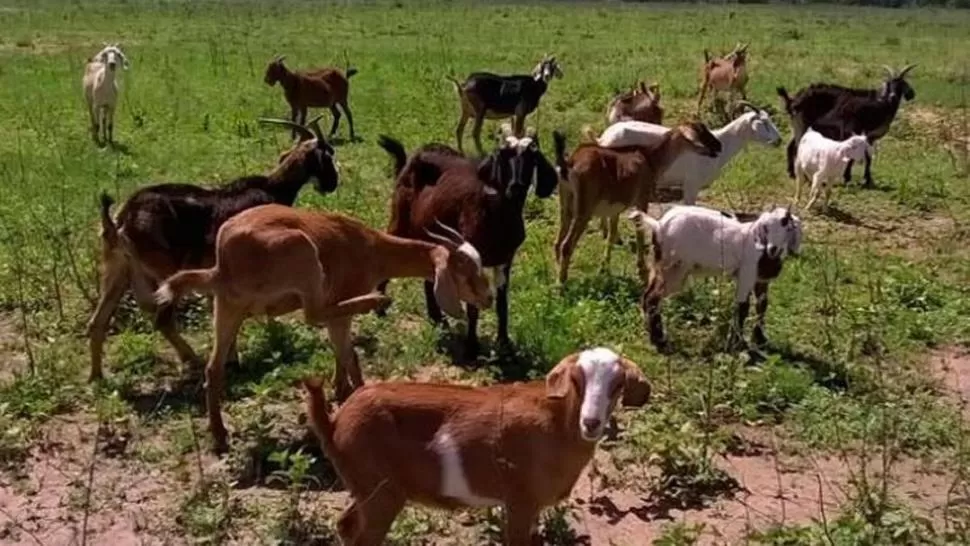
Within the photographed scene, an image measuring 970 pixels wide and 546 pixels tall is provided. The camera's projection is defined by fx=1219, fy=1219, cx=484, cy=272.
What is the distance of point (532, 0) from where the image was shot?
6103 cm

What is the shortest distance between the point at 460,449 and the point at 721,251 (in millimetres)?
3721

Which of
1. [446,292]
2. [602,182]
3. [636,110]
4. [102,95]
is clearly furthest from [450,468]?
[102,95]

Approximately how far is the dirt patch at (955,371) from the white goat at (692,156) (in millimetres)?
3115

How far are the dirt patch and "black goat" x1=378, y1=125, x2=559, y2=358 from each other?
2862 mm

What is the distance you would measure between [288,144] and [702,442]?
9.39 metres

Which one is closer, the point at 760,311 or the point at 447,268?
the point at 447,268

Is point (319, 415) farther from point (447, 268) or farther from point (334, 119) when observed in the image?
point (334, 119)

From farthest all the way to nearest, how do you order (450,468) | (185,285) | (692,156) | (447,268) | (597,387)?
(692,156), (447,268), (185,285), (450,468), (597,387)

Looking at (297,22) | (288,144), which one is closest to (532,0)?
(297,22)

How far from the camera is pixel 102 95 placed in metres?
14.5

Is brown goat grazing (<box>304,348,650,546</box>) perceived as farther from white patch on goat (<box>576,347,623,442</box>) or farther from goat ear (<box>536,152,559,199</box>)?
goat ear (<box>536,152,559,199</box>)

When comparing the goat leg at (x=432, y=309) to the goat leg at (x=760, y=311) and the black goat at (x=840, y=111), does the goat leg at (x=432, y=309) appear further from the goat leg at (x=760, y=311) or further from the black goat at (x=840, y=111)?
the black goat at (x=840, y=111)

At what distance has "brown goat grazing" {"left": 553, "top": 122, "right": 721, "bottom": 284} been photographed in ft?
32.7

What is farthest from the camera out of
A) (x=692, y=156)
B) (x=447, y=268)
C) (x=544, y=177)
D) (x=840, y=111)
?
(x=840, y=111)
